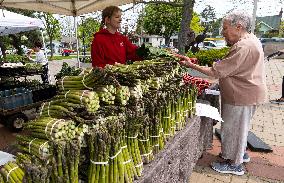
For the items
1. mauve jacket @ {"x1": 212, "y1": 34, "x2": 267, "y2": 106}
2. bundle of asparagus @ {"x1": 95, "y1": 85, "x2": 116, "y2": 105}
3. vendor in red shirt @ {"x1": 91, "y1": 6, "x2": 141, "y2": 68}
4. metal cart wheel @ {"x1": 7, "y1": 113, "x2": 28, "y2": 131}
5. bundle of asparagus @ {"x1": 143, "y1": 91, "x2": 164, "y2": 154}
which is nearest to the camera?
bundle of asparagus @ {"x1": 95, "y1": 85, "x2": 116, "y2": 105}

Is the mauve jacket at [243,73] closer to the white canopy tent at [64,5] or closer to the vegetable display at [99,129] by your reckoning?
the vegetable display at [99,129]

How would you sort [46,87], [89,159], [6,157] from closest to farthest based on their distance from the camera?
1. [89,159]
2. [6,157]
3. [46,87]

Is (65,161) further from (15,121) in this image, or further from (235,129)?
(15,121)

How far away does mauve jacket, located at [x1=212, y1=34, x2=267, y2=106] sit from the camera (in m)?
4.38

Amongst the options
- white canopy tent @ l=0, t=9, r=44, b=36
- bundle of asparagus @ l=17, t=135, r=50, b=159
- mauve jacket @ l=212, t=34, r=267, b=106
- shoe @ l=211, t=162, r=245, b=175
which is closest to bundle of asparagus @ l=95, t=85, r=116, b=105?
bundle of asparagus @ l=17, t=135, r=50, b=159

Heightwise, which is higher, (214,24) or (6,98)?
(214,24)

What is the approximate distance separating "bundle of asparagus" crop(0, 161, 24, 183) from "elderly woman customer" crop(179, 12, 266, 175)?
10.4 ft

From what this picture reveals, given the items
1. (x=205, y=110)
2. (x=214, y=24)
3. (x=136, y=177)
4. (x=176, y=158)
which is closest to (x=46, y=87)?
(x=205, y=110)

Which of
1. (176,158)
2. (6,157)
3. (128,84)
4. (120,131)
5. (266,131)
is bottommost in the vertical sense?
(266,131)

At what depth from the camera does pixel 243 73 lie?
4.54 m

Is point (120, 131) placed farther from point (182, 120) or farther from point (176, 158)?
point (182, 120)

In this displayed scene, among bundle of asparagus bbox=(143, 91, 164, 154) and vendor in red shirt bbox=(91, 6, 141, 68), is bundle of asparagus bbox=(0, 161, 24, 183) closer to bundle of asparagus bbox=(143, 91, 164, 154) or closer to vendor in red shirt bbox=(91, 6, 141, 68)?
bundle of asparagus bbox=(143, 91, 164, 154)

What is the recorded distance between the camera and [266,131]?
7.58m

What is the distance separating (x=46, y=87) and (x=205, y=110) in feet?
17.7
